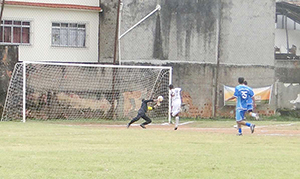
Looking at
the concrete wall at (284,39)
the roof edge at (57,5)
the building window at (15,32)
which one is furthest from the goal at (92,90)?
the concrete wall at (284,39)

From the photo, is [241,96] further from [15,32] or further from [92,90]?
[15,32]

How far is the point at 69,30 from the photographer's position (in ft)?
111

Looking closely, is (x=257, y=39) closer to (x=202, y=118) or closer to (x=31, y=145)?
(x=202, y=118)

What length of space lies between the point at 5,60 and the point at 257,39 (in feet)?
45.5

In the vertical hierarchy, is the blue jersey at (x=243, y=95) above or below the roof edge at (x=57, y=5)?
below

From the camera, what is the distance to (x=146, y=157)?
40.9 ft

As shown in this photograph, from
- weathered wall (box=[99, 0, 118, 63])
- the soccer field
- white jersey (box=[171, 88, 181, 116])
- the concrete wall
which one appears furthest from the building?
the soccer field

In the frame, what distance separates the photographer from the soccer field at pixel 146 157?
34.3 ft

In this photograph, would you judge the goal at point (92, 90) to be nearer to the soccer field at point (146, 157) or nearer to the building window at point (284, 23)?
the soccer field at point (146, 157)

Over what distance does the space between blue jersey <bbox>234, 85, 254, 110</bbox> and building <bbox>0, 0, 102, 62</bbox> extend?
15252 millimetres

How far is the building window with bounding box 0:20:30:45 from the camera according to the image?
32750 millimetres

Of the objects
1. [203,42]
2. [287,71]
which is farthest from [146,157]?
[287,71]

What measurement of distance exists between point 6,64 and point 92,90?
4.70 m

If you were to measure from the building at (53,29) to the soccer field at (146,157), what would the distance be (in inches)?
627
